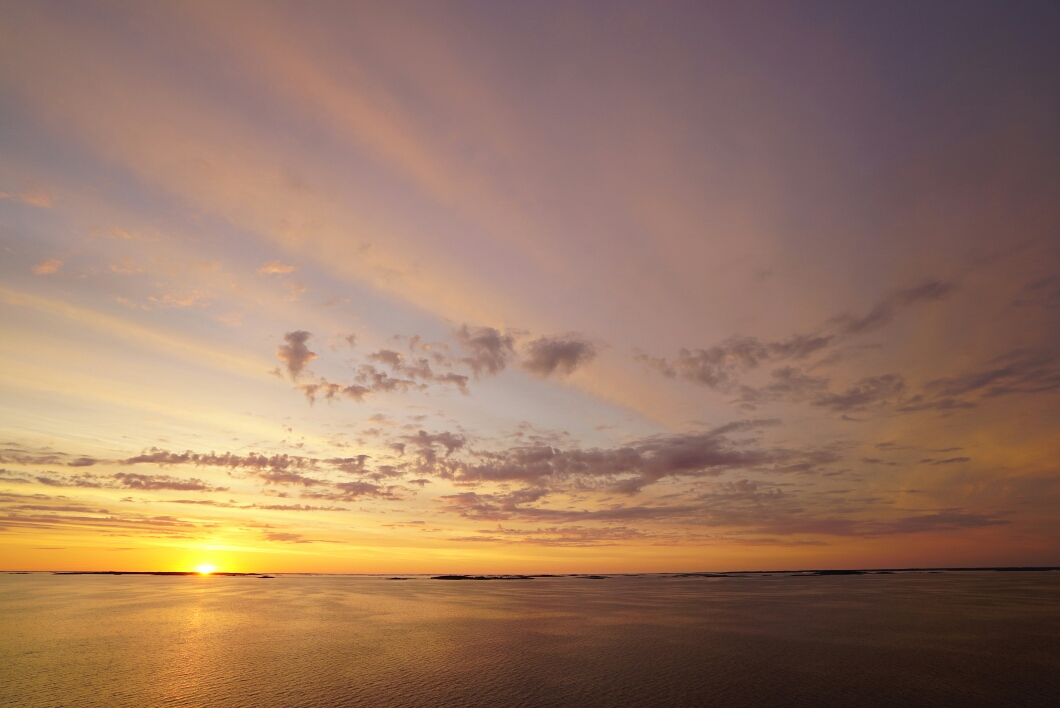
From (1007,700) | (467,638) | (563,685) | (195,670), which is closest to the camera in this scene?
(1007,700)

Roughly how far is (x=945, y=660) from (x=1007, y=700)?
11.5m

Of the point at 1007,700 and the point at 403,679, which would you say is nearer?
the point at 1007,700

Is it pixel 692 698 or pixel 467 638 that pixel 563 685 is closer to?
pixel 692 698

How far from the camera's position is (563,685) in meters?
30.6

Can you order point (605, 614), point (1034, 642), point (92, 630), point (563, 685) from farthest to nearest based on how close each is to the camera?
point (605, 614) < point (92, 630) < point (1034, 642) < point (563, 685)

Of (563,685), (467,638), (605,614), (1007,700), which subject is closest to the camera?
(1007,700)

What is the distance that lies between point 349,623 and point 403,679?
1354 inches

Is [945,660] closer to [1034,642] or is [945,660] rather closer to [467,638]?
[1034,642]

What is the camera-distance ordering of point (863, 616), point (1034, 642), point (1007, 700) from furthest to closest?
1. point (863, 616)
2. point (1034, 642)
3. point (1007, 700)

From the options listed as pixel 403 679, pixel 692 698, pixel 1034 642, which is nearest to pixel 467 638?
pixel 403 679

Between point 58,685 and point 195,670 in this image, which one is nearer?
point 58,685

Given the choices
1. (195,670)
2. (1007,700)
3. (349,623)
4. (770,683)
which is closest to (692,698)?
(770,683)

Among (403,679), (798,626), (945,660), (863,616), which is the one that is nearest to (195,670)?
(403,679)

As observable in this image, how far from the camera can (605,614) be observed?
7188 cm
